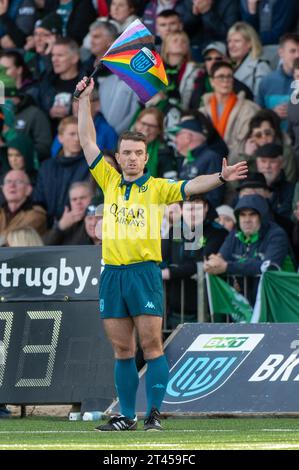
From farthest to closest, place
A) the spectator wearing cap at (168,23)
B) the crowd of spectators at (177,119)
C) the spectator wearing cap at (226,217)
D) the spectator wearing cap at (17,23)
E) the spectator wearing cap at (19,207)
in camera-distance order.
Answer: the spectator wearing cap at (17,23) → the spectator wearing cap at (168,23) → the spectator wearing cap at (19,207) → the spectator wearing cap at (226,217) → the crowd of spectators at (177,119)

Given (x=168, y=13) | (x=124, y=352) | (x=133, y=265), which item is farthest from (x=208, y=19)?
(x=124, y=352)

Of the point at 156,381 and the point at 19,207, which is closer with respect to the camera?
the point at 156,381

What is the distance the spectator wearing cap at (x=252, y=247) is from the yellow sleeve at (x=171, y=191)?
9.34ft

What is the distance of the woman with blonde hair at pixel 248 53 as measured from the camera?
15.6 meters

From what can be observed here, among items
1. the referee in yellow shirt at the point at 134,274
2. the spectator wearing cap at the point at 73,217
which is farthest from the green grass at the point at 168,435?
the spectator wearing cap at the point at 73,217

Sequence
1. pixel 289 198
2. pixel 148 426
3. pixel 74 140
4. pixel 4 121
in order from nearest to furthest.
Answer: pixel 148 426, pixel 289 198, pixel 74 140, pixel 4 121

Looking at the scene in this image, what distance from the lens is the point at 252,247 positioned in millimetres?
13234

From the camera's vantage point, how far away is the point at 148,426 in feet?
32.3

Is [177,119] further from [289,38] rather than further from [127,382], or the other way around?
[127,382]

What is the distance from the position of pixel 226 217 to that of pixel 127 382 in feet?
14.2

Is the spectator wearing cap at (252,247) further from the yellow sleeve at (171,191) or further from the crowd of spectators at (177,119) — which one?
the yellow sleeve at (171,191)

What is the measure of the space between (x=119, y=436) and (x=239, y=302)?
3.82m
